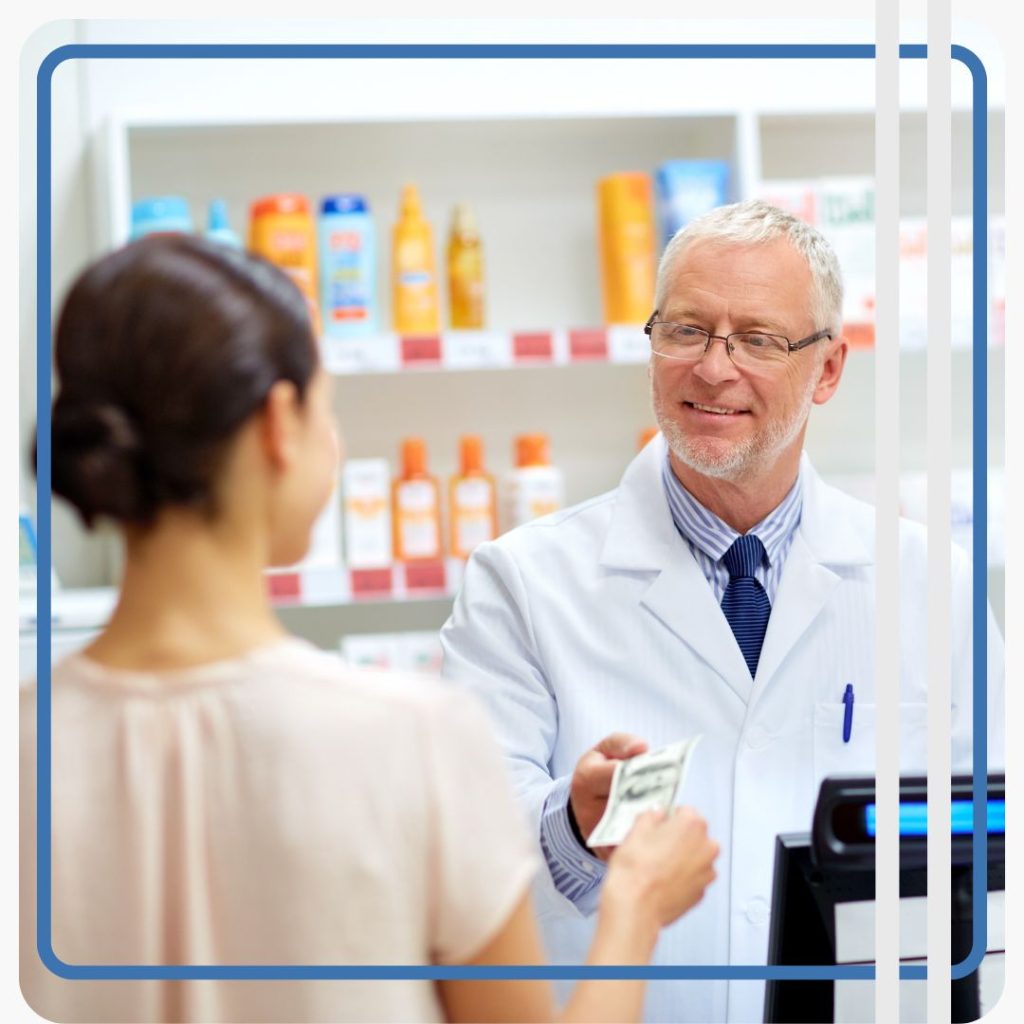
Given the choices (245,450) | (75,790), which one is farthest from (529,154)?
(75,790)

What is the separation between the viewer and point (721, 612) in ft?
4.54

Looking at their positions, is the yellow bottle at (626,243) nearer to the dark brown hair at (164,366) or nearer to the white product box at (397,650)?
the white product box at (397,650)

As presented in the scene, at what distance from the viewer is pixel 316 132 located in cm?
205

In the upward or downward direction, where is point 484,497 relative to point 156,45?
downward

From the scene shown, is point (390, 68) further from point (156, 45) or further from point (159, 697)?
point (159, 697)

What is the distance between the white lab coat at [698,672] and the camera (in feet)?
4.40

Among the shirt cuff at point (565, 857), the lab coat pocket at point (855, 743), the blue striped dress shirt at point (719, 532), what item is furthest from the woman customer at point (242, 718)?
the lab coat pocket at point (855, 743)

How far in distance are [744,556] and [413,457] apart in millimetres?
491

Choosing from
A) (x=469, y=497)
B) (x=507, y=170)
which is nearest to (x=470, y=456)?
(x=469, y=497)

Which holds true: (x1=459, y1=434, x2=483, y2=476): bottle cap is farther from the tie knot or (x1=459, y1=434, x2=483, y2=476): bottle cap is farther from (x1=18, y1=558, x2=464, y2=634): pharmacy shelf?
the tie knot

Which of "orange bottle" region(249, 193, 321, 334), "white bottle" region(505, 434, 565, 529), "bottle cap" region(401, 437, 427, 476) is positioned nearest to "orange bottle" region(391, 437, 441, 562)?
"bottle cap" region(401, 437, 427, 476)

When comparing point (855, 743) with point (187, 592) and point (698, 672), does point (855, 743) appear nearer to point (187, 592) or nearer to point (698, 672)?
point (698, 672)

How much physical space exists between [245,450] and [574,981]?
22.8 inches

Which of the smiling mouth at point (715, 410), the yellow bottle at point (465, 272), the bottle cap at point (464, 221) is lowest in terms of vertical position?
the smiling mouth at point (715, 410)
